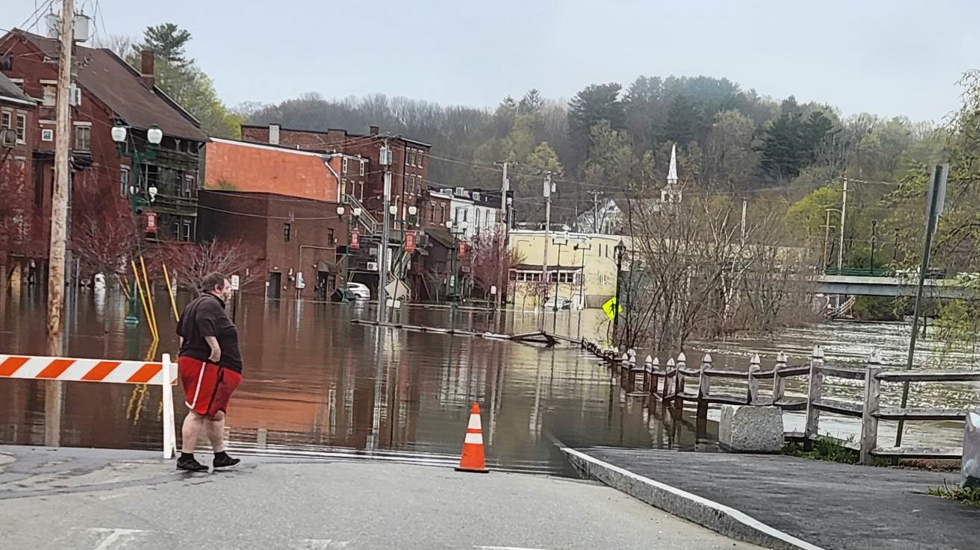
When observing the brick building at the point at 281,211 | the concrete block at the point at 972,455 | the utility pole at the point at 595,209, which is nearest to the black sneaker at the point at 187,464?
the concrete block at the point at 972,455

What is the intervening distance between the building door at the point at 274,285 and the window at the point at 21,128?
26.2 m

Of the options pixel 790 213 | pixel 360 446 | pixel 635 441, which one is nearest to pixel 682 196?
pixel 635 441

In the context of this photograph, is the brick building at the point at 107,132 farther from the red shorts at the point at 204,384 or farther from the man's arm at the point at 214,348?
the man's arm at the point at 214,348

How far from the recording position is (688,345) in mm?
51188

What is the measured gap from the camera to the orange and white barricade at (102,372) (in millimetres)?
11180

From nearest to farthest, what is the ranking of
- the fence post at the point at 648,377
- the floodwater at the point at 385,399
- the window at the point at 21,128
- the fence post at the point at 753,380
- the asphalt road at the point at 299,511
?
Answer: the asphalt road at the point at 299,511 < the floodwater at the point at 385,399 < the fence post at the point at 753,380 < the fence post at the point at 648,377 < the window at the point at 21,128

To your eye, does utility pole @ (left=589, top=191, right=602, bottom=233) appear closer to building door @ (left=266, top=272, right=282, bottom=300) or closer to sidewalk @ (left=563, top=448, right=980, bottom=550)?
building door @ (left=266, top=272, right=282, bottom=300)

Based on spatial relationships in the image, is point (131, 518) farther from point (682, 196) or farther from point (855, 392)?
point (682, 196)

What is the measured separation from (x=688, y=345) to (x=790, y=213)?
55630mm

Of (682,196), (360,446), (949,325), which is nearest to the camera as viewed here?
(360,446)

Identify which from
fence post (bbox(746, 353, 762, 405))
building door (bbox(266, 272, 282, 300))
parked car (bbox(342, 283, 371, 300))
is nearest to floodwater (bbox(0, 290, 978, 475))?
fence post (bbox(746, 353, 762, 405))

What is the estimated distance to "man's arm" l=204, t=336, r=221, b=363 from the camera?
10.2 m

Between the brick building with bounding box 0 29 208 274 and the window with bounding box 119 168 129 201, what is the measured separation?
0.16 ft

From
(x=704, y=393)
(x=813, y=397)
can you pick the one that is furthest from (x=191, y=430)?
(x=704, y=393)
